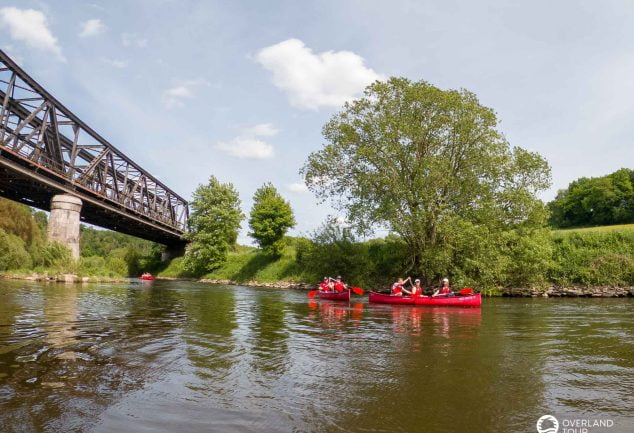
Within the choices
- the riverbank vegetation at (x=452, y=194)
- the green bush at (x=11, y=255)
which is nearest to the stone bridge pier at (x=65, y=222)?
the green bush at (x=11, y=255)

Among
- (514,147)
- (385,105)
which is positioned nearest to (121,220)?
(385,105)

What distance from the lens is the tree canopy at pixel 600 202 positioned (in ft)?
245

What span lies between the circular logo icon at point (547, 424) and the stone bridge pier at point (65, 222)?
3866cm

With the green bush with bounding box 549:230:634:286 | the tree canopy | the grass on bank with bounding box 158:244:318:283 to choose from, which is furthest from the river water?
the tree canopy

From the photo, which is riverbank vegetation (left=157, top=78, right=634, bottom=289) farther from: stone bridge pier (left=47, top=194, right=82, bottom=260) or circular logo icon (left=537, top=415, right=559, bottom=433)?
circular logo icon (left=537, top=415, right=559, bottom=433)

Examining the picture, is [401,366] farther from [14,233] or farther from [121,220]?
[121,220]

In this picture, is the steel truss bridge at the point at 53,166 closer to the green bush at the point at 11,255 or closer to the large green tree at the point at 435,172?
the green bush at the point at 11,255

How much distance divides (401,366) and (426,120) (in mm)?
28751

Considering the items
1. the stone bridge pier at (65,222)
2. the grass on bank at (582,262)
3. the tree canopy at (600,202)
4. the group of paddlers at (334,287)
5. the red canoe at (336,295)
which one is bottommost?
the red canoe at (336,295)

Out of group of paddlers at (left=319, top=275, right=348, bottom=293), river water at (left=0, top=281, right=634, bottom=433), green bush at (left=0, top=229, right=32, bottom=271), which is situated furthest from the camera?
green bush at (left=0, top=229, right=32, bottom=271)

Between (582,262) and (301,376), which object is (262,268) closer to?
(582,262)

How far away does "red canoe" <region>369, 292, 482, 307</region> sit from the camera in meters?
24.2

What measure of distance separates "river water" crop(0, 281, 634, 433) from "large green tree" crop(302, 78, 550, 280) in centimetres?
1838

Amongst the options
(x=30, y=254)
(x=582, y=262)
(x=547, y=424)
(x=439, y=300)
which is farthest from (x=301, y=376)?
(x=30, y=254)
